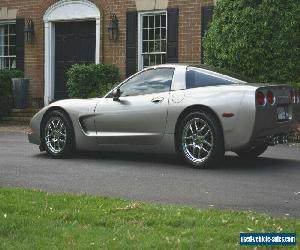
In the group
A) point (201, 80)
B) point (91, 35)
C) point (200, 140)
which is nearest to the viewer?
point (200, 140)

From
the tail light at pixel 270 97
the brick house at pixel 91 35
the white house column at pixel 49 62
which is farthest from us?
the white house column at pixel 49 62

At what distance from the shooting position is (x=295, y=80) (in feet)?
42.7

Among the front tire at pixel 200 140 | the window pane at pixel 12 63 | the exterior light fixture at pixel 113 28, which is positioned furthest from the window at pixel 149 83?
the window pane at pixel 12 63

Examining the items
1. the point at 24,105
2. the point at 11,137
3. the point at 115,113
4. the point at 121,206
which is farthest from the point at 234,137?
the point at 24,105

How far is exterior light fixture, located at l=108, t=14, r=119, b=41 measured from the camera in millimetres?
17531

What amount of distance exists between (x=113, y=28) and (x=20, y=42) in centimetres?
358

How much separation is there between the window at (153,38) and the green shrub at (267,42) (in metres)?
4.30

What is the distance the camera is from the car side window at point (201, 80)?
8258mm

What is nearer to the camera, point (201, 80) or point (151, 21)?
point (201, 80)

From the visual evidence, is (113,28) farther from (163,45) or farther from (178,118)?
(178,118)

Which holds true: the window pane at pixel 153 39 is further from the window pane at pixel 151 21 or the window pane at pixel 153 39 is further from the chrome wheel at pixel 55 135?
the chrome wheel at pixel 55 135

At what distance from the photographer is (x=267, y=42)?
12828mm

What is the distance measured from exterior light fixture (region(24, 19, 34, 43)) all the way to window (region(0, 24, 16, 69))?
2.35ft

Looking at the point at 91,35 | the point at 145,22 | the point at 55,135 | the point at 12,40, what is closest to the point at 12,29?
the point at 12,40
